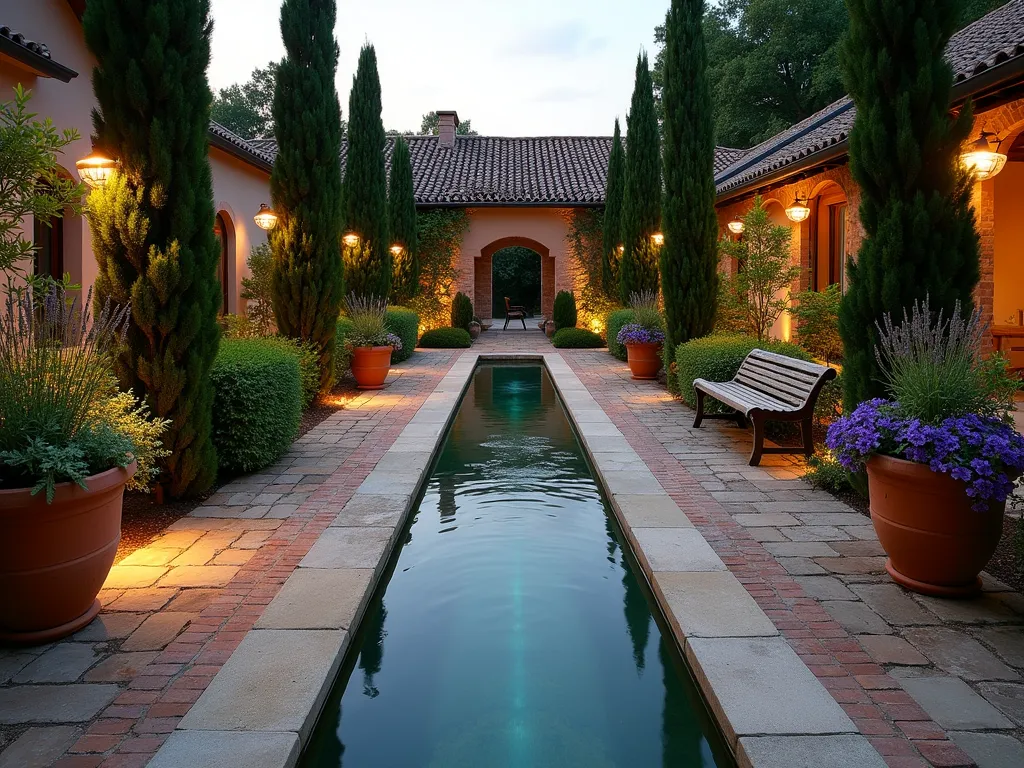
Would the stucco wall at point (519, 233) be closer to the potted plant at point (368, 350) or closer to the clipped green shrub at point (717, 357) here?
the potted plant at point (368, 350)

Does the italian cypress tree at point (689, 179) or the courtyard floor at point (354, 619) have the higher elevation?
the italian cypress tree at point (689, 179)

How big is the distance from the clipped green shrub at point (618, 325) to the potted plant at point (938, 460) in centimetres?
1000

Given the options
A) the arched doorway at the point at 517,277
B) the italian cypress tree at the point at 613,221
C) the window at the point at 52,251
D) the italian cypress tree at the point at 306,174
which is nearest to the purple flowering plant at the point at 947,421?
the italian cypress tree at the point at 306,174

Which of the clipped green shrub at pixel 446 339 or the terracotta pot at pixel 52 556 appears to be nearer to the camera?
the terracotta pot at pixel 52 556

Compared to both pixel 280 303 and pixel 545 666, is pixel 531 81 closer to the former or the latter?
pixel 280 303

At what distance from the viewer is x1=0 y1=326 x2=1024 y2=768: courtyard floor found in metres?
2.46

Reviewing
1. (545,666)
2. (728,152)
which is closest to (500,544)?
(545,666)

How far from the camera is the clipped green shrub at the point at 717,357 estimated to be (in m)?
8.18

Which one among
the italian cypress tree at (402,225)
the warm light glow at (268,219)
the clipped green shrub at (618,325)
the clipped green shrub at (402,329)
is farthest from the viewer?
the italian cypress tree at (402,225)

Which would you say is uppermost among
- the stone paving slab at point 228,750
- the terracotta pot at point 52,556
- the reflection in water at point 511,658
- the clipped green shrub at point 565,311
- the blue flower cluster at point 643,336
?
the clipped green shrub at point 565,311

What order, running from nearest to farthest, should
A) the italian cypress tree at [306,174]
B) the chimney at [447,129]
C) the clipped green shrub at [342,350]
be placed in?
the italian cypress tree at [306,174] < the clipped green shrub at [342,350] < the chimney at [447,129]

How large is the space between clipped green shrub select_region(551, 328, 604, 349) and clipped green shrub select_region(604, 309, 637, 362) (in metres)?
1.84

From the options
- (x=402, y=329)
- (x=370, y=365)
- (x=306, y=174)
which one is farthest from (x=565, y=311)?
(x=306, y=174)

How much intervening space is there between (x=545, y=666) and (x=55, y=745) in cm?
176
